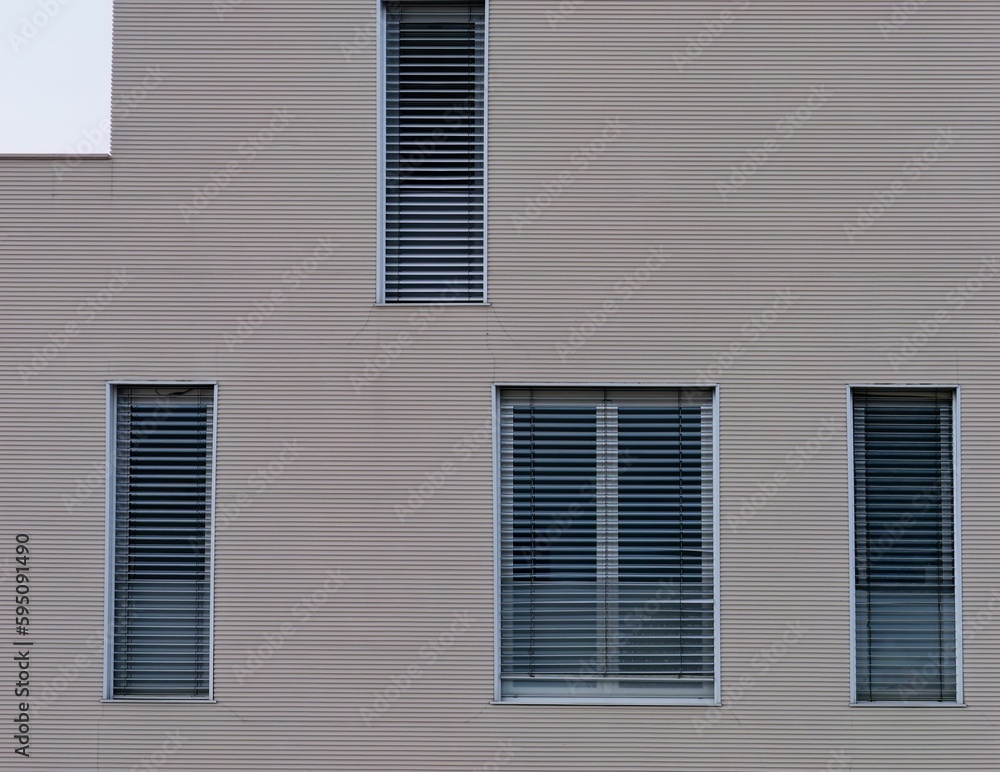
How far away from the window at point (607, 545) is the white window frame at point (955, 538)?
1038mm

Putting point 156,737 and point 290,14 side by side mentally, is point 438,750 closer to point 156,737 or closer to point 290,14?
point 156,737

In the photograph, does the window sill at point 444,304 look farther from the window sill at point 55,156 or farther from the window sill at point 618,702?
the window sill at point 618,702

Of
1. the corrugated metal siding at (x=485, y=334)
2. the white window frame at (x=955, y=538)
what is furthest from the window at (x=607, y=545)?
the white window frame at (x=955, y=538)

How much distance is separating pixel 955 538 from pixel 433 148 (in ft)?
16.6

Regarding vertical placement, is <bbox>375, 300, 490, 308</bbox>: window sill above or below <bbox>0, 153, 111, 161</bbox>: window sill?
below

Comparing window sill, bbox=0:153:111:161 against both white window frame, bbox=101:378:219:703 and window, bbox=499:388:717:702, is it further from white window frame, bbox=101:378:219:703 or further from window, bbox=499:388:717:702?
window, bbox=499:388:717:702

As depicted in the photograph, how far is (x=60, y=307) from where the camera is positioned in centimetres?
793

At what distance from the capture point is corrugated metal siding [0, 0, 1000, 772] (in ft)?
25.2

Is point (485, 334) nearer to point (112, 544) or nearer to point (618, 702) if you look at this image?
point (618, 702)

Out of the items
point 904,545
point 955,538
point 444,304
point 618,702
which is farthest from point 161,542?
point 955,538

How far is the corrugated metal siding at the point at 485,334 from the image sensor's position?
767 cm

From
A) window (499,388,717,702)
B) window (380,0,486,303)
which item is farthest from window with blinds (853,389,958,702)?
window (380,0,486,303)

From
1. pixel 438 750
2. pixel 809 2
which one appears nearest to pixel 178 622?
pixel 438 750

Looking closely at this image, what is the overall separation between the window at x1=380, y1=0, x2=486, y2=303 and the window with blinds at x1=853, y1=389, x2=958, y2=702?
3.37 metres
